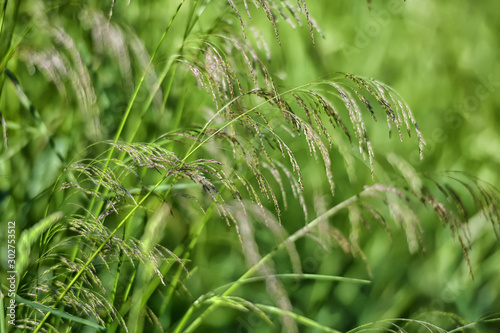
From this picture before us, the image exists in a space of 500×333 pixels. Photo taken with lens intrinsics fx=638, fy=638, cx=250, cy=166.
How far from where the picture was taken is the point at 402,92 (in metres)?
1.23

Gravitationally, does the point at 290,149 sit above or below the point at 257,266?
above

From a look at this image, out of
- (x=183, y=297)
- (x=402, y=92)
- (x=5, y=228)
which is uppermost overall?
(x=402, y=92)

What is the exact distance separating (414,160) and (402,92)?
14cm

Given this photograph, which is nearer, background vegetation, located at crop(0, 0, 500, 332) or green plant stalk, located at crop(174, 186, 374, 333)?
green plant stalk, located at crop(174, 186, 374, 333)

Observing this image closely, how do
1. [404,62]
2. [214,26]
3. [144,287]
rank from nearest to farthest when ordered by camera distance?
1. [144,287]
2. [214,26]
3. [404,62]

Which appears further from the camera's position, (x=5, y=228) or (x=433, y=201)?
(x=5, y=228)

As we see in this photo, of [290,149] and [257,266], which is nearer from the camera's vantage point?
[257,266]

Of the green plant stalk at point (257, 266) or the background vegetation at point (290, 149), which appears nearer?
the green plant stalk at point (257, 266)

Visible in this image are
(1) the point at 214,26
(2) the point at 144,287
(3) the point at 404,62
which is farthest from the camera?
(3) the point at 404,62

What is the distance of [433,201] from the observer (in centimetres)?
91

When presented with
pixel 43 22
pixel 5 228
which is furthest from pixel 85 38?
pixel 5 228

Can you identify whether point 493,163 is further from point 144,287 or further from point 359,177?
point 144,287

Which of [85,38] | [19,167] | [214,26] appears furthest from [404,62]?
[19,167]

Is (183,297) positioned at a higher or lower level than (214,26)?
lower
